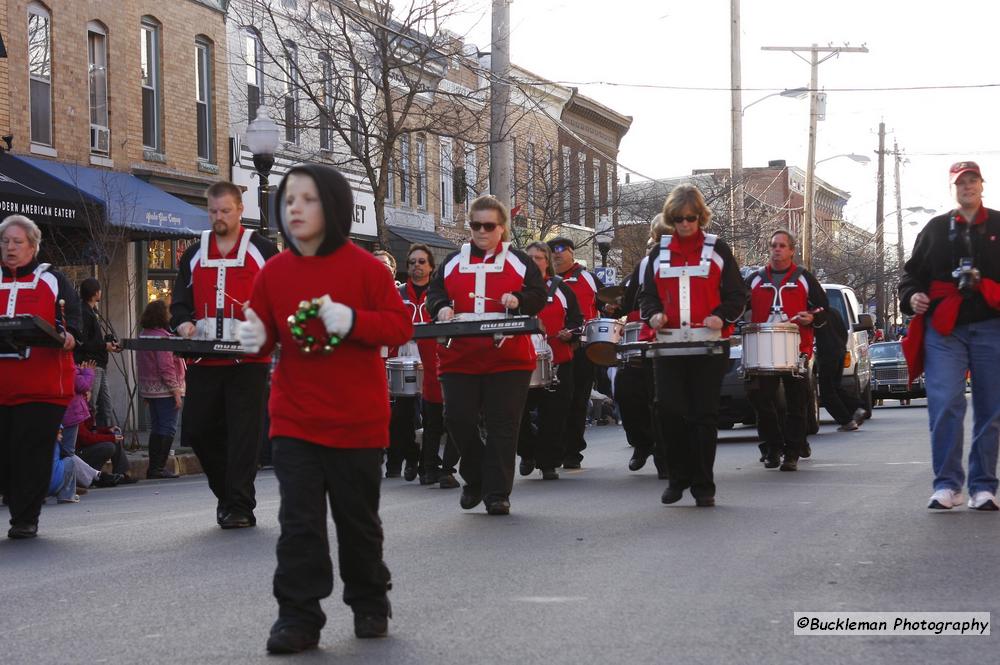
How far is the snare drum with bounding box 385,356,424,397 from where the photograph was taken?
13711 millimetres

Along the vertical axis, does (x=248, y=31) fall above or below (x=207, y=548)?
above

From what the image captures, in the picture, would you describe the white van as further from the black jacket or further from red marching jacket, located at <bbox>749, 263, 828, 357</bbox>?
the black jacket

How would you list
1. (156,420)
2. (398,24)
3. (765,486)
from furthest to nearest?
(398,24) < (156,420) < (765,486)

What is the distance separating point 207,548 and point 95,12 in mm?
17705

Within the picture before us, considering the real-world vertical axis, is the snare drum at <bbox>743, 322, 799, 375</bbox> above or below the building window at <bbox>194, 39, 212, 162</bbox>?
below

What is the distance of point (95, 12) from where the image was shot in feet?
80.9

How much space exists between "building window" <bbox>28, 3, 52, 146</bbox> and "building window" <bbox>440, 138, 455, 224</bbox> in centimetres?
1571

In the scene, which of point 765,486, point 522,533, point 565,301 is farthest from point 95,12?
point 522,533

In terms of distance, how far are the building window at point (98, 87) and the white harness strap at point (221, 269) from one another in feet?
52.3

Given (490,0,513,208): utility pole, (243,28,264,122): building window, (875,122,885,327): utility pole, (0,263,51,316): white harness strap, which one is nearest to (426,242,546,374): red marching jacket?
(0,263,51,316): white harness strap

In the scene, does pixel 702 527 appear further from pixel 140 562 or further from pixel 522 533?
pixel 140 562

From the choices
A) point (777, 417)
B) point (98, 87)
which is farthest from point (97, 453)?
point (98, 87)

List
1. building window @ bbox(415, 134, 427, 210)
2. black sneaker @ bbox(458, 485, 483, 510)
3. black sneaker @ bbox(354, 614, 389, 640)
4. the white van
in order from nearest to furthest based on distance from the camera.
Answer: black sneaker @ bbox(354, 614, 389, 640) < black sneaker @ bbox(458, 485, 483, 510) < the white van < building window @ bbox(415, 134, 427, 210)

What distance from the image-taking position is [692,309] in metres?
10.1
